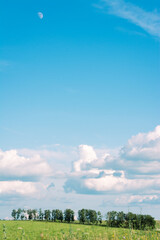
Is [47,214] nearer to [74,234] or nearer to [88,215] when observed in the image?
[88,215]

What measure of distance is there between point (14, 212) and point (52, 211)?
17283 mm

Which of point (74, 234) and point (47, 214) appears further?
point (47, 214)

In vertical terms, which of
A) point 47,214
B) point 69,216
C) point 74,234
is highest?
point 47,214

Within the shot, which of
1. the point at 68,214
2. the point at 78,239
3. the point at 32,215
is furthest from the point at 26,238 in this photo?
the point at 32,215

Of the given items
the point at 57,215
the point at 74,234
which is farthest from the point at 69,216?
the point at 74,234

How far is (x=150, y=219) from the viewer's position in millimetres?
76312

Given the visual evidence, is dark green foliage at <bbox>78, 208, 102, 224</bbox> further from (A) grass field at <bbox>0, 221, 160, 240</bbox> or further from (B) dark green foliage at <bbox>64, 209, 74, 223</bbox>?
(A) grass field at <bbox>0, 221, 160, 240</bbox>

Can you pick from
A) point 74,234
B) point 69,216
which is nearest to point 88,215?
point 69,216

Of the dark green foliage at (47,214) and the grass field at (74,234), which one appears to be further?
the dark green foliage at (47,214)

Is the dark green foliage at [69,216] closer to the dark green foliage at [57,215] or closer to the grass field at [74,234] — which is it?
the dark green foliage at [57,215]

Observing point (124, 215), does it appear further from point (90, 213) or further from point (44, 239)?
point (44, 239)

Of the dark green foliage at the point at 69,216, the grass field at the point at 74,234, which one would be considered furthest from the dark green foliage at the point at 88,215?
the grass field at the point at 74,234

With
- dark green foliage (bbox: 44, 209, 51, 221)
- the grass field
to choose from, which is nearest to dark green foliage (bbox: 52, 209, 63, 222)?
dark green foliage (bbox: 44, 209, 51, 221)

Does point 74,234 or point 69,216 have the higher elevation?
point 69,216
